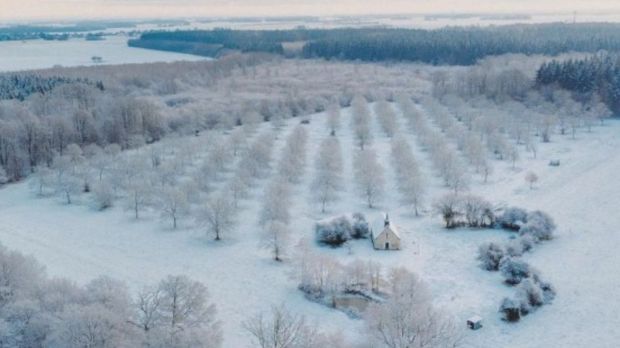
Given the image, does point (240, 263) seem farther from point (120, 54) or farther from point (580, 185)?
point (120, 54)

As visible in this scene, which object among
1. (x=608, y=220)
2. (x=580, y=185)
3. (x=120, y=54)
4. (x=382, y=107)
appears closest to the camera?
(x=608, y=220)

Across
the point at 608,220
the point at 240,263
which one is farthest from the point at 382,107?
the point at 240,263

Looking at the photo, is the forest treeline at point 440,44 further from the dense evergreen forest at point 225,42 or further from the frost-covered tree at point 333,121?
the frost-covered tree at point 333,121

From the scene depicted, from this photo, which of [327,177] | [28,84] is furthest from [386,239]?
[28,84]

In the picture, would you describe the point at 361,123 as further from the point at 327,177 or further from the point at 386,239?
the point at 386,239

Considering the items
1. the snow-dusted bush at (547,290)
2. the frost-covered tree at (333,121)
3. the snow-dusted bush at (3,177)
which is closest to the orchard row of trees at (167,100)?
the snow-dusted bush at (3,177)
